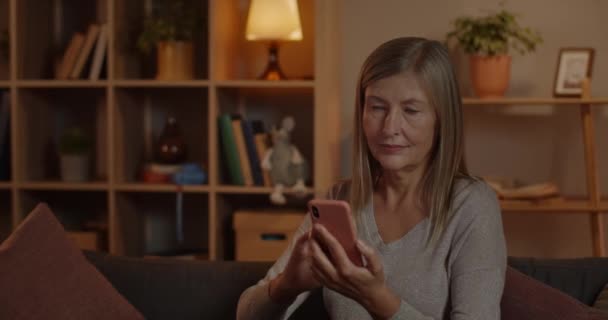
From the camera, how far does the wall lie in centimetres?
312

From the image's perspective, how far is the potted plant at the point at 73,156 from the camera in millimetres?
3225

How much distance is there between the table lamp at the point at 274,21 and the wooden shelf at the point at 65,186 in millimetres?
831

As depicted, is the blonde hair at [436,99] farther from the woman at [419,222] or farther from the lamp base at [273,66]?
the lamp base at [273,66]

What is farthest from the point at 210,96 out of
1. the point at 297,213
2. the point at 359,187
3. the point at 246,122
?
the point at 359,187

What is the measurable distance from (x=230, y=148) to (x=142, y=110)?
1.86 ft

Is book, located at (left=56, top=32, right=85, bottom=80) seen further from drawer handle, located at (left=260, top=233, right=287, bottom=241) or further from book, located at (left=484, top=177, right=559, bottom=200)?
book, located at (left=484, top=177, right=559, bottom=200)

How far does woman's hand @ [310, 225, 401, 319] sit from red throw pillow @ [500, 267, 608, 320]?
0.28 metres

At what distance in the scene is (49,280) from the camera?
1.67m

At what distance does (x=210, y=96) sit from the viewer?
3008mm

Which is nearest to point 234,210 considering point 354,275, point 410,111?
point 410,111

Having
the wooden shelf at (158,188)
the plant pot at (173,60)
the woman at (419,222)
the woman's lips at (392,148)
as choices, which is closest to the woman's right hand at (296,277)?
the woman at (419,222)

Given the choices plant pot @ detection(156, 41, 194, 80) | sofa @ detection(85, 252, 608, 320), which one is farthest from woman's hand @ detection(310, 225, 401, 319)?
plant pot @ detection(156, 41, 194, 80)

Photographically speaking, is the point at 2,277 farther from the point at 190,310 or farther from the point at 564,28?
the point at 564,28

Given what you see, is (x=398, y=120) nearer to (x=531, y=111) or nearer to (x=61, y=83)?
(x=531, y=111)
